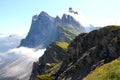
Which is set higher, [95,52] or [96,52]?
[95,52]

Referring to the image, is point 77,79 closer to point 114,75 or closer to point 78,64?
→ point 78,64

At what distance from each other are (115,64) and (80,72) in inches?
1487

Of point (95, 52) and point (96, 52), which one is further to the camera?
point (95, 52)

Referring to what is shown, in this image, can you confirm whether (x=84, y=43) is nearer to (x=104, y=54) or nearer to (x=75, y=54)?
(x=75, y=54)

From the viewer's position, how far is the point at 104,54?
330 feet

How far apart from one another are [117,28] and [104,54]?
475 inches

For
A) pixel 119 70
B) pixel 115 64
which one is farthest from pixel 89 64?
pixel 119 70

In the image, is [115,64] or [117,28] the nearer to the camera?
[115,64]

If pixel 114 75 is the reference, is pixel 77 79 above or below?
above

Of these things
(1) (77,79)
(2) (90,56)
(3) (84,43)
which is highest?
(3) (84,43)

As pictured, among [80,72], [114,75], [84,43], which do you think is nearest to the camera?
[114,75]

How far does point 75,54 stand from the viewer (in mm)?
132375

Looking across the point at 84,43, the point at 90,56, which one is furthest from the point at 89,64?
the point at 84,43

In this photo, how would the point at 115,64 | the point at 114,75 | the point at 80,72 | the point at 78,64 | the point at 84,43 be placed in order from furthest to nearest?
the point at 84,43, the point at 78,64, the point at 80,72, the point at 115,64, the point at 114,75
